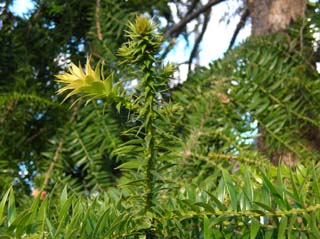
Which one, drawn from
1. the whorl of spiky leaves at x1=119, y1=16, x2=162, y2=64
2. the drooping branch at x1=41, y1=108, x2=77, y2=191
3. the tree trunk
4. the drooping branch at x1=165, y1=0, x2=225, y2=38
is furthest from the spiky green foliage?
the drooping branch at x1=165, y1=0, x2=225, y2=38

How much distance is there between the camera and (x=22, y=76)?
56cm

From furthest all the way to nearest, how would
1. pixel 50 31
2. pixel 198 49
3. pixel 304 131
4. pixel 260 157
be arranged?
pixel 198 49 → pixel 50 31 → pixel 304 131 → pixel 260 157

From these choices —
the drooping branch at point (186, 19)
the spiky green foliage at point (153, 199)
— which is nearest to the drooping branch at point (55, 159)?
the spiky green foliage at point (153, 199)

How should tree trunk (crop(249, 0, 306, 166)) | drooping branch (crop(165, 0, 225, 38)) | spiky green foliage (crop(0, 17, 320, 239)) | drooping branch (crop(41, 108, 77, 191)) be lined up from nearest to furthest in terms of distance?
spiky green foliage (crop(0, 17, 320, 239))
drooping branch (crop(41, 108, 77, 191))
tree trunk (crop(249, 0, 306, 166))
drooping branch (crop(165, 0, 225, 38))

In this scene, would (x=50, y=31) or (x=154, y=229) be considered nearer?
(x=154, y=229)

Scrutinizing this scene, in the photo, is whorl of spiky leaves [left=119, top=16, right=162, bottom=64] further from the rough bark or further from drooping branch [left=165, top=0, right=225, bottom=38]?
drooping branch [left=165, top=0, right=225, bottom=38]

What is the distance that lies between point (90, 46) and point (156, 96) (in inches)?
16.2

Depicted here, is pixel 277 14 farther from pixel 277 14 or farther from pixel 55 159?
pixel 55 159

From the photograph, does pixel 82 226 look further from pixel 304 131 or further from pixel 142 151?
pixel 304 131

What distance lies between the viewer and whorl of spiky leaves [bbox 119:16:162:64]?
19cm

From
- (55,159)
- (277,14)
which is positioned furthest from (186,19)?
(55,159)

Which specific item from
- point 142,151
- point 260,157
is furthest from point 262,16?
point 142,151

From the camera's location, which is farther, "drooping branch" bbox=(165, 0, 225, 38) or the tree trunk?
"drooping branch" bbox=(165, 0, 225, 38)

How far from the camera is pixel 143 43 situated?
19 cm
